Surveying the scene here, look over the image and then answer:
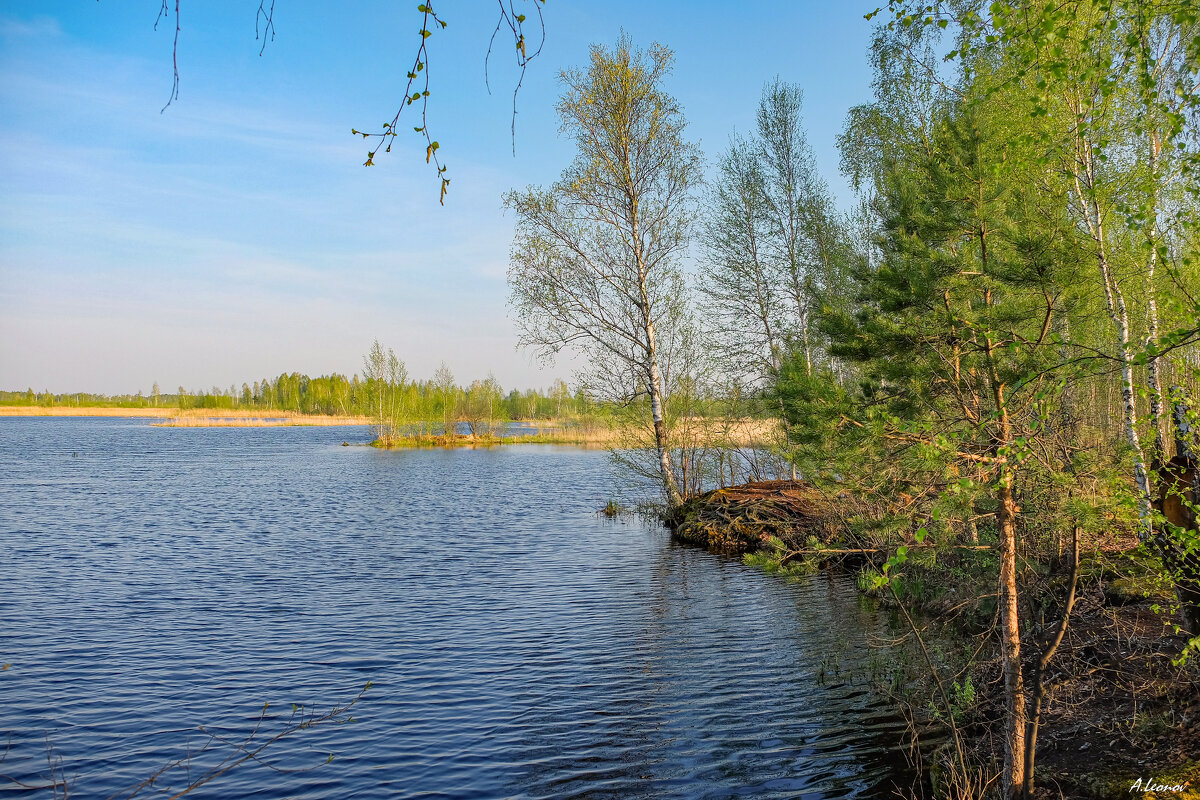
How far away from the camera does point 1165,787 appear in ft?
17.7

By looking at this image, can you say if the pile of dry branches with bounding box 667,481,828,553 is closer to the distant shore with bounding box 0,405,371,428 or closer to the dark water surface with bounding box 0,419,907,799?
the dark water surface with bounding box 0,419,907,799

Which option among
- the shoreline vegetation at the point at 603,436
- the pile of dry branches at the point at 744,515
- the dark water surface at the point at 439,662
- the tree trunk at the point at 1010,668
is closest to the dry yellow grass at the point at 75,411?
the shoreline vegetation at the point at 603,436

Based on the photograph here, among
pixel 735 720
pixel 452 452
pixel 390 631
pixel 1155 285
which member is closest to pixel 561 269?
pixel 390 631

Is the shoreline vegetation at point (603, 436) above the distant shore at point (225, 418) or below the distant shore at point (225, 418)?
below

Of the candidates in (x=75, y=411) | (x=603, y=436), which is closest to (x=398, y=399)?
(x=603, y=436)

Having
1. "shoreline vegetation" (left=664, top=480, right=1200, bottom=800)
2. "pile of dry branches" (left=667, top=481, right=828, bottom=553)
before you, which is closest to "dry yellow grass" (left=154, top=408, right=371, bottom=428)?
"pile of dry branches" (left=667, top=481, right=828, bottom=553)

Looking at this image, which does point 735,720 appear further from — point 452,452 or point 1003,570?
point 452,452

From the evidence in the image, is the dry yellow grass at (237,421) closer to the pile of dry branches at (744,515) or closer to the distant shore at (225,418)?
the distant shore at (225,418)
